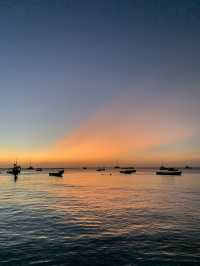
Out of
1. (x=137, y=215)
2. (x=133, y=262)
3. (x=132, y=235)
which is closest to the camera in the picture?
(x=133, y=262)

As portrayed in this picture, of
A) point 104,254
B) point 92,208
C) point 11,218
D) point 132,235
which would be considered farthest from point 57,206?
point 104,254

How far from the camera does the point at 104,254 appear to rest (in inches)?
803

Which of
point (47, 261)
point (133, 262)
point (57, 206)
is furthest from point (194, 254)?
point (57, 206)

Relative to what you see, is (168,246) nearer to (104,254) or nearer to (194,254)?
(194,254)

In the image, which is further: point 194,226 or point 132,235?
point 194,226

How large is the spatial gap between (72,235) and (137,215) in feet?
42.4

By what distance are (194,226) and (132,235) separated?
8.07m

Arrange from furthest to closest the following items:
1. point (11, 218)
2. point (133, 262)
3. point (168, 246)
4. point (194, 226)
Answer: point (11, 218) → point (194, 226) → point (168, 246) → point (133, 262)

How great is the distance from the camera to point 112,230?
27.8 meters

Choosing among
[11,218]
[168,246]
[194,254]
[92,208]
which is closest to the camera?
[194,254]

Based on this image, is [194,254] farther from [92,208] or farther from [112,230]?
[92,208]

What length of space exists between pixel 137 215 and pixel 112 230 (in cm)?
935

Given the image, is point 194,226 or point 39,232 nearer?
point 39,232

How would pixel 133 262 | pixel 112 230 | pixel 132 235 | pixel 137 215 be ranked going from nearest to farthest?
pixel 133 262 < pixel 132 235 < pixel 112 230 < pixel 137 215
